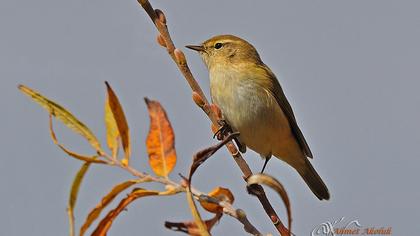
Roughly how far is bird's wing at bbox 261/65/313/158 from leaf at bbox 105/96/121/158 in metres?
4.61

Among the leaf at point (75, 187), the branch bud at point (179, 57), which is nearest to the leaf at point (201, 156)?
the leaf at point (75, 187)

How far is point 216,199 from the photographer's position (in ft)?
5.02

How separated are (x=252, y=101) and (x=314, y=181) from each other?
63.2 inches

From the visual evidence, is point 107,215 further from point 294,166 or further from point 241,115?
point 294,166

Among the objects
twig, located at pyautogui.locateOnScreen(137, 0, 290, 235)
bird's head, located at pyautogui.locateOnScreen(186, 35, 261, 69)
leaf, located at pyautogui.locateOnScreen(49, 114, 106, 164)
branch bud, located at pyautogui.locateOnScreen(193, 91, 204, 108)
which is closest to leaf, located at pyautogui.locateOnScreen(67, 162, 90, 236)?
leaf, located at pyautogui.locateOnScreen(49, 114, 106, 164)

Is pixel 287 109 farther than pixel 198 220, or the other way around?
pixel 287 109

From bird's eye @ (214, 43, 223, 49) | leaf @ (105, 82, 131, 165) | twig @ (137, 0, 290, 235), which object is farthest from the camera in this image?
bird's eye @ (214, 43, 223, 49)

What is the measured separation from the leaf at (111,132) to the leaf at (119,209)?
0.10 metres

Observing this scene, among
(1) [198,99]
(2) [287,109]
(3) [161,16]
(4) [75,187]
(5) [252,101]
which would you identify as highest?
(2) [287,109]

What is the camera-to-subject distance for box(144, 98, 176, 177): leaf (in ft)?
4.78

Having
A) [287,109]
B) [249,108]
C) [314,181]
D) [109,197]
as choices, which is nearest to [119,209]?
[109,197]

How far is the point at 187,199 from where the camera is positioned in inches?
54.8

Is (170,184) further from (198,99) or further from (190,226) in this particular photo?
(198,99)

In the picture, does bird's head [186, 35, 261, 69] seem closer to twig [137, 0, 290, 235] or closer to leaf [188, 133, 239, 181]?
twig [137, 0, 290, 235]
